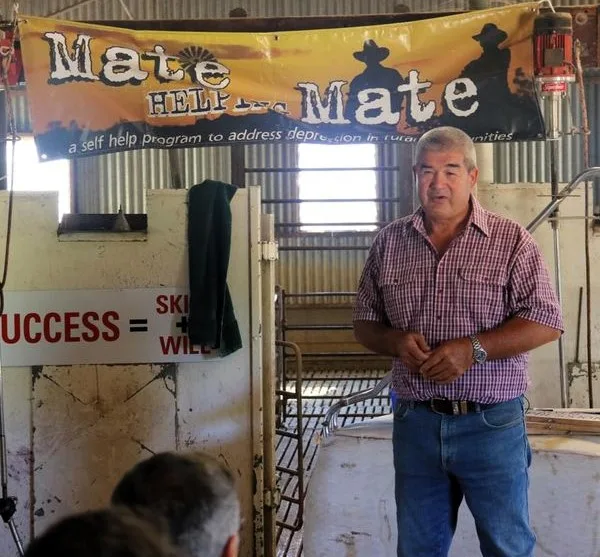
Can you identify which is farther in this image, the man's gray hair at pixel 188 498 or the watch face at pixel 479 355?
the watch face at pixel 479 355

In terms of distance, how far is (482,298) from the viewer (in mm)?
2426

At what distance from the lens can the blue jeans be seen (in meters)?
2.39

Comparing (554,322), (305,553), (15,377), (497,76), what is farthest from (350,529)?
(497,76)

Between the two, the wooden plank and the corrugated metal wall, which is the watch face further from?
the corrugated metal wall

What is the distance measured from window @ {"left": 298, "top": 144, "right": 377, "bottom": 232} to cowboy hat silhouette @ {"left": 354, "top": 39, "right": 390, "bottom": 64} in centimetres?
661

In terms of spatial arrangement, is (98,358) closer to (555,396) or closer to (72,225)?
(72,225)

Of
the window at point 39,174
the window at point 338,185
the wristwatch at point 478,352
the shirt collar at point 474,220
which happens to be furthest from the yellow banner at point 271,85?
the window at point 39,174

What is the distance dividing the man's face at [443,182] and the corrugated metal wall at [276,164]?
27.3ft

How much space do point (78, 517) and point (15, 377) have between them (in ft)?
10.4

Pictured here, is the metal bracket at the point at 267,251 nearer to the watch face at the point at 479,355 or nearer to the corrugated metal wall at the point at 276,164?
the watch face at the point at 479,355

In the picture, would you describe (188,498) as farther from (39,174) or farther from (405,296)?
(39,174)

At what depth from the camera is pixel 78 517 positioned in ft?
2.99

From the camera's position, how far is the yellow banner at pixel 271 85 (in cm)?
412

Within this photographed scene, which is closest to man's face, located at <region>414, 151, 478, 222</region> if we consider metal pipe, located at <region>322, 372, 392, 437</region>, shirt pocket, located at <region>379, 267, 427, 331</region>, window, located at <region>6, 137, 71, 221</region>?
shirt pocket, located at <region>379, 267, 427, 331</region>
